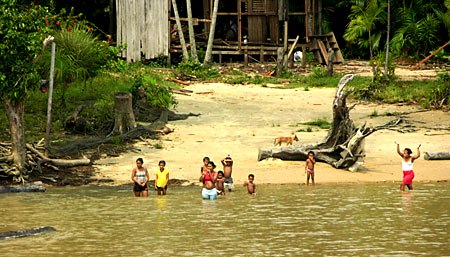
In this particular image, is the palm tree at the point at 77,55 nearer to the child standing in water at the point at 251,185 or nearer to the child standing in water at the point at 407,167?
the child standing in water at the point at 251,185

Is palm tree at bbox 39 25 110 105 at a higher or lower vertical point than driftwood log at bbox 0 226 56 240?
higher

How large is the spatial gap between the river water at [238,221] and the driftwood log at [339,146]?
0.77 metres

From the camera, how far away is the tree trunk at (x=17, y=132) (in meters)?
17.6

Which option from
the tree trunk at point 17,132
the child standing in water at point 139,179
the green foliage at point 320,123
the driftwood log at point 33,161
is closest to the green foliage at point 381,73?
the green foliage at point 320,123

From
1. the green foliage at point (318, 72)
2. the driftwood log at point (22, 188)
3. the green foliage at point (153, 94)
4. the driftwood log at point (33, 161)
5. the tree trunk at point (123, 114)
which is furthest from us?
the green foliage at point (318, 72)

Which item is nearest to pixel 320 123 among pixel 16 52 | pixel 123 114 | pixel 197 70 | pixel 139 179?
pixel 123 114

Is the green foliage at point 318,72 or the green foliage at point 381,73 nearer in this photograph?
the green foliage at point 381,73

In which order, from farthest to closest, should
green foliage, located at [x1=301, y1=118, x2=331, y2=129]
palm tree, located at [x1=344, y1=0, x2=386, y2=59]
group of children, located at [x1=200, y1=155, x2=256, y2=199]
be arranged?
palm tree, located at [x1=344, y1=0, x2=386, y2=59] < green foliage, located at [x1=301, y1=118, x2=331, y2=129] < group of children, located at [x1=200, y1=155, x2=256, y2=199]

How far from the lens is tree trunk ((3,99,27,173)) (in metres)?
17.6

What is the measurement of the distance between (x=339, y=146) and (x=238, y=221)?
3.94m

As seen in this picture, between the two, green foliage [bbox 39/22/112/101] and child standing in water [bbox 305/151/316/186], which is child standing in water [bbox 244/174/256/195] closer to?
child standing in water [bbox 305/151/316/186]

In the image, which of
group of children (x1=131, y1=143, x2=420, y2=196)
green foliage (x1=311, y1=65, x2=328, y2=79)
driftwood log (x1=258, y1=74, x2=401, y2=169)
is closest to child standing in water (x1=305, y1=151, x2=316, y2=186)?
driftwood log (x1=258, y1=74, x2=401, y2=169)

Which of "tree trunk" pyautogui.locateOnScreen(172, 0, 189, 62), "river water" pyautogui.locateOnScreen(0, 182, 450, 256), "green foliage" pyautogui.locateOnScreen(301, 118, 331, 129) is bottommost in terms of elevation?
"river water" pyautogui.locateOnScreen(0, 182, 450, 256)

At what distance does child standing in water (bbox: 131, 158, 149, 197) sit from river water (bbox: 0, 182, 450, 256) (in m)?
0.15
